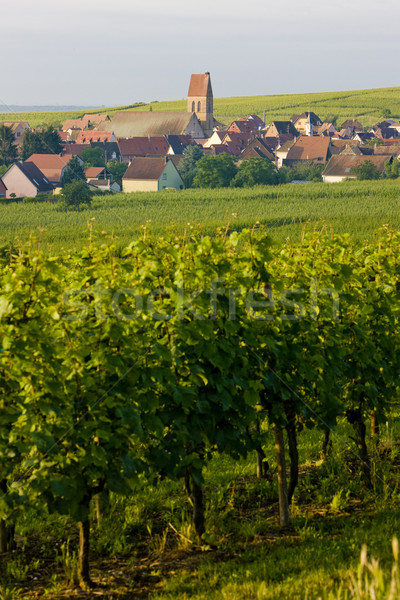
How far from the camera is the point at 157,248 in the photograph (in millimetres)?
7688

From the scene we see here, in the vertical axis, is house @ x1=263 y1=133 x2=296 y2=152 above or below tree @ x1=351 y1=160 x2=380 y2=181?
above

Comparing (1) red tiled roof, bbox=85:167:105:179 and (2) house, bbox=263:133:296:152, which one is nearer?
(1) red tiled roof, bbox=85:167:105:179

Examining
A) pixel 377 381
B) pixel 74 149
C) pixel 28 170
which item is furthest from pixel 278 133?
pixel 377 381

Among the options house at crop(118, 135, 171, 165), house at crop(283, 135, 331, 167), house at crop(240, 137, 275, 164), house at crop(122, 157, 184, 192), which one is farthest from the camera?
house at crop(118, 135, 171, 165)

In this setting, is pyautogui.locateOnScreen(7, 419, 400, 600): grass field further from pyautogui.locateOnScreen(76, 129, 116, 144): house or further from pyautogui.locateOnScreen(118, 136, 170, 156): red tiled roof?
pyautogui.locateOnScreen(76, 129, 116, 144): house

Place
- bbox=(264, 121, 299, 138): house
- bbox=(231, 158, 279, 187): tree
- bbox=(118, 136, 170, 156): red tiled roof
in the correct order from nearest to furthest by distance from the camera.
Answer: bbox=(231, 158, 279, 187): tree, bbox=(118, 136, 170, 156): red tiled roof, bbox=(264, 121, 299, 138): house

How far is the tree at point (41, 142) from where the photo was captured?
103125mm

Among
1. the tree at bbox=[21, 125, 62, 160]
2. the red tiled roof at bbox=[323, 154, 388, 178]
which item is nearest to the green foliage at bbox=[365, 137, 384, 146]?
the red tiled roof at bbox=[323, 154, 388, 178]

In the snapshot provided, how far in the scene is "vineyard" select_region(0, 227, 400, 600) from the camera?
6.32 m

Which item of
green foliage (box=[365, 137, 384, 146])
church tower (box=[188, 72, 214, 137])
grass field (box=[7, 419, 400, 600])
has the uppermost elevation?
church tower (box=[188, 72, 214, 137])

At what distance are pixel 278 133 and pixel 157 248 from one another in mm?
160853

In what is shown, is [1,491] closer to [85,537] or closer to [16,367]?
[85,537]

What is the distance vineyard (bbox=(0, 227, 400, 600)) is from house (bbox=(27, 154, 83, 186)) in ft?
287

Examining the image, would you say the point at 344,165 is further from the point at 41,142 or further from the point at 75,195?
the point at 75,195
